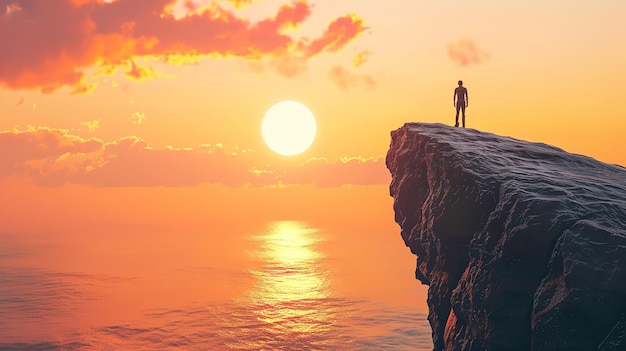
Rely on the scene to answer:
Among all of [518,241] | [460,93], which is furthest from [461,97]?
[518,241]

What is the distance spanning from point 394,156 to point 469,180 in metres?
11.4

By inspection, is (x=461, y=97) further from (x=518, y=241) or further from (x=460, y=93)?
(x=518, y=241)

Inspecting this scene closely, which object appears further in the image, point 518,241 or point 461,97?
point 461,97

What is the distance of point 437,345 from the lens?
31.4m

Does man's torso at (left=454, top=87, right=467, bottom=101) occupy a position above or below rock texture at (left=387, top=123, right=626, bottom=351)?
above

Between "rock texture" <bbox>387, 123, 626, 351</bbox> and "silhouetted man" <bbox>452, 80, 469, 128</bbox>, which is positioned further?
"silhouetted man" <bbox>452, 80, 469, 128</bbox>

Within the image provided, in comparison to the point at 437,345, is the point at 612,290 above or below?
above

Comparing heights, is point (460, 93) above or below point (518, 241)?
above

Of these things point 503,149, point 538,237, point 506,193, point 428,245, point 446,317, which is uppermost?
point 503,149

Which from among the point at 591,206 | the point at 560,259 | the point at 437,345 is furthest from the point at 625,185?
the point at 437,345

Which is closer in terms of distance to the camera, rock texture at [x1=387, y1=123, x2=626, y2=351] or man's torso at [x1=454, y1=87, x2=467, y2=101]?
rock texture at [x1=387, y1=123, x2=626, y2=351]

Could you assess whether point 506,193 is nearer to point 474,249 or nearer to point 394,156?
point 474,249

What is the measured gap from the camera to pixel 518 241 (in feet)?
66.1

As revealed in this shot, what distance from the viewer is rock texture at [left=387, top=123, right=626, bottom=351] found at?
1770 centimetres
